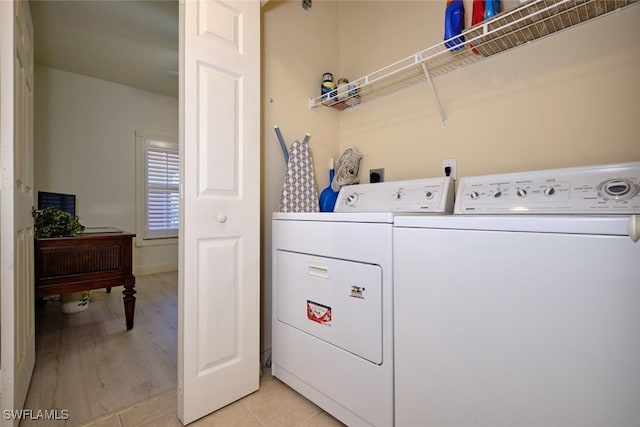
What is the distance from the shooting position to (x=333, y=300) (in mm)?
1193

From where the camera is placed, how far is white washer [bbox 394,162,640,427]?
0.63m

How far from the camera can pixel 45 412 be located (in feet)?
4.14

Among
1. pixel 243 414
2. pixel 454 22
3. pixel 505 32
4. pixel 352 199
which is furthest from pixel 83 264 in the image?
pixel 505 32

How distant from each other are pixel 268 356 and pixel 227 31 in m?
1.77

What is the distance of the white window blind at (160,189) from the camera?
4090mm

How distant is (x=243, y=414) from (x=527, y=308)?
123 centimetres

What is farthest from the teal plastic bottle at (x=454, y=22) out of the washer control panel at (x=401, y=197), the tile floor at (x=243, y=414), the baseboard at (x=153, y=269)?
the baseboard at (x=153, y=269)

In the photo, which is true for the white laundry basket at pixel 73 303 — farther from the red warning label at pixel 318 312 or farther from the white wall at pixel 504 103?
the white wall at pixel 504 103

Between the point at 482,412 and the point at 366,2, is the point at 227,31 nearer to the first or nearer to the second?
the point at 366,2

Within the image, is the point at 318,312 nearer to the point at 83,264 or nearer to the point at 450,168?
the point at 450,168

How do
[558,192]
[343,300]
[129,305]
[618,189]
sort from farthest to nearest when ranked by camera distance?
[129,305], [343,300], [558,192], [618,189]

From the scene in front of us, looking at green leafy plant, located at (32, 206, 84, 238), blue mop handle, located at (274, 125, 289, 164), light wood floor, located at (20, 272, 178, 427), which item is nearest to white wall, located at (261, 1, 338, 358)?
blue mop handle, located at (274, 125, 289, 164)

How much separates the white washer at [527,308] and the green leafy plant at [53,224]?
2540 mm

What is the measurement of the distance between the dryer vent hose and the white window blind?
343 centimetres
